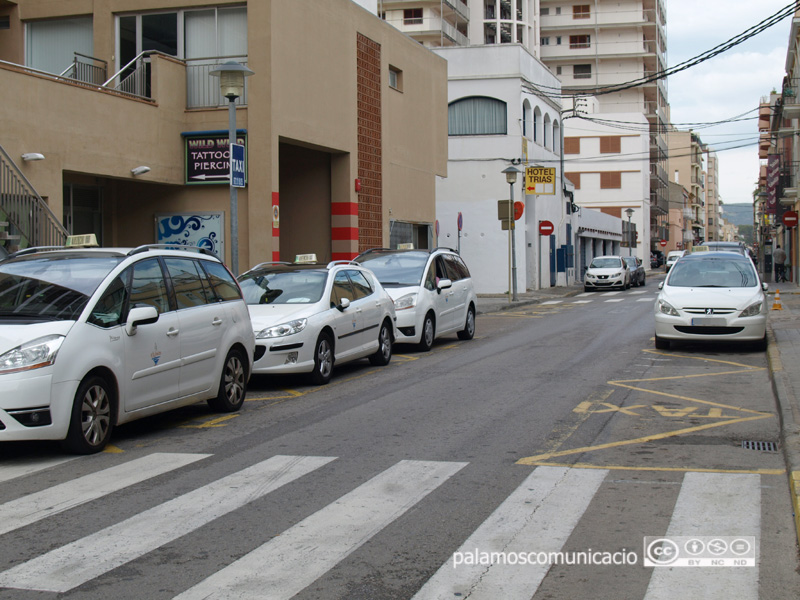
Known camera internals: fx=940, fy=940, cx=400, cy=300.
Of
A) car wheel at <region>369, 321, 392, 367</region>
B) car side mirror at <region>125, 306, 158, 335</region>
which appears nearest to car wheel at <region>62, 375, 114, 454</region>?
car side mirror at <region>125, 306, 158, 335</region>

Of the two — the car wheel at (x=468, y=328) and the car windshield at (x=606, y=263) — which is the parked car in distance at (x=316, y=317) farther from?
the car windshield at (x=606, y=263)

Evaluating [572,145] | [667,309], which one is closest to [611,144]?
[572,145]

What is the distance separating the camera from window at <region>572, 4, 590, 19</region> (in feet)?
283

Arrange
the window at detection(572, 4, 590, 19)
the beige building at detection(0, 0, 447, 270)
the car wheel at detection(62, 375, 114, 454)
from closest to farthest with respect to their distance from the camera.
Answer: the car wheel at detection(62, 375, 114, 454)
the beige building at detection(0, 0, 447, 270)
the window at detection(572, 4, 590, 19)

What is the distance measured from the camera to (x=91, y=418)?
786 cm

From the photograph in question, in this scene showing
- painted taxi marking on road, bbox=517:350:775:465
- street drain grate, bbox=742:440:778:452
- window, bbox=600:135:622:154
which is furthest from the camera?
window, bbox=600:135:622:154

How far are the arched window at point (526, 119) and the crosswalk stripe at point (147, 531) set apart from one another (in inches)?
1350

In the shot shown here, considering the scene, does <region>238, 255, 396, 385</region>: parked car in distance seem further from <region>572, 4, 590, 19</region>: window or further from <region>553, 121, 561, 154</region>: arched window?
<region>572, 4, 590, 19</region>: window

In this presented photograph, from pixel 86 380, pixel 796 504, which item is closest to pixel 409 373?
pixel 86 380

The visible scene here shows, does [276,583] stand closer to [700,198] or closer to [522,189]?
[522,189]

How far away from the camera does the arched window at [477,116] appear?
129 feet

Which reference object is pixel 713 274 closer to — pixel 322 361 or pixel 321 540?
pixel 322 361

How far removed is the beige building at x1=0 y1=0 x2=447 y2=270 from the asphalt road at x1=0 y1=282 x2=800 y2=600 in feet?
30.6

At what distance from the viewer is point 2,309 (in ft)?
26.5
